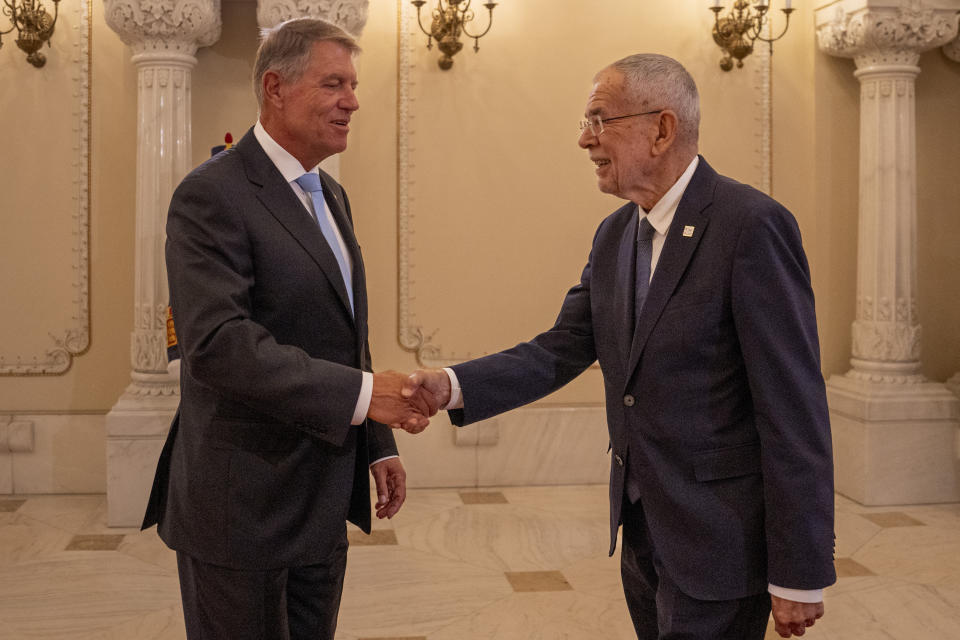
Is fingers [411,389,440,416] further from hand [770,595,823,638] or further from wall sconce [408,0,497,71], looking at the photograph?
wall sconce [408,0,497,71]

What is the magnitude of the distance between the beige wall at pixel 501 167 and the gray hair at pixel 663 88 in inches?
141

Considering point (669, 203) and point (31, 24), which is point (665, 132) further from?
point (31, 24)

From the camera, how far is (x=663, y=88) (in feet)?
6.93

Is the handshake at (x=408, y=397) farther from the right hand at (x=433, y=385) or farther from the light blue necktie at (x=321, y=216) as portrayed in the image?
the light blue necktie at (x=321, y=216)

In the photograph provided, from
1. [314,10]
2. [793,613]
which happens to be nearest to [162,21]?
[314,10]

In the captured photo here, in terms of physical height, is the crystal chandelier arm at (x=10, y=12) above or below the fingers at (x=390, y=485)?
above

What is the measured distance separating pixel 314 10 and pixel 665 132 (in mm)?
3333

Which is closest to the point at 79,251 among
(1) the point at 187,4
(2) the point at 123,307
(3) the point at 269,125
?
(2) the point at 123,307

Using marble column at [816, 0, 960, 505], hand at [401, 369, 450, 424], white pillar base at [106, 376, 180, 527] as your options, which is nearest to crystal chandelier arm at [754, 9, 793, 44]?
marble column at [816, 0, 960, 505]

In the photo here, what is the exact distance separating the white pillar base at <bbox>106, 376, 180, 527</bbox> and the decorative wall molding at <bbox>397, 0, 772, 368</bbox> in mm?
1375

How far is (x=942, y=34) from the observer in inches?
215

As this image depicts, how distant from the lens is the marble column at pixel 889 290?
5.41 m

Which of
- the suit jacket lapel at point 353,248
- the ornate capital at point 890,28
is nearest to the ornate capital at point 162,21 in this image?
the suit jacket lapel at point 353,248

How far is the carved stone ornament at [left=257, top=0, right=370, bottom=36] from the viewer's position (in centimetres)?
498
